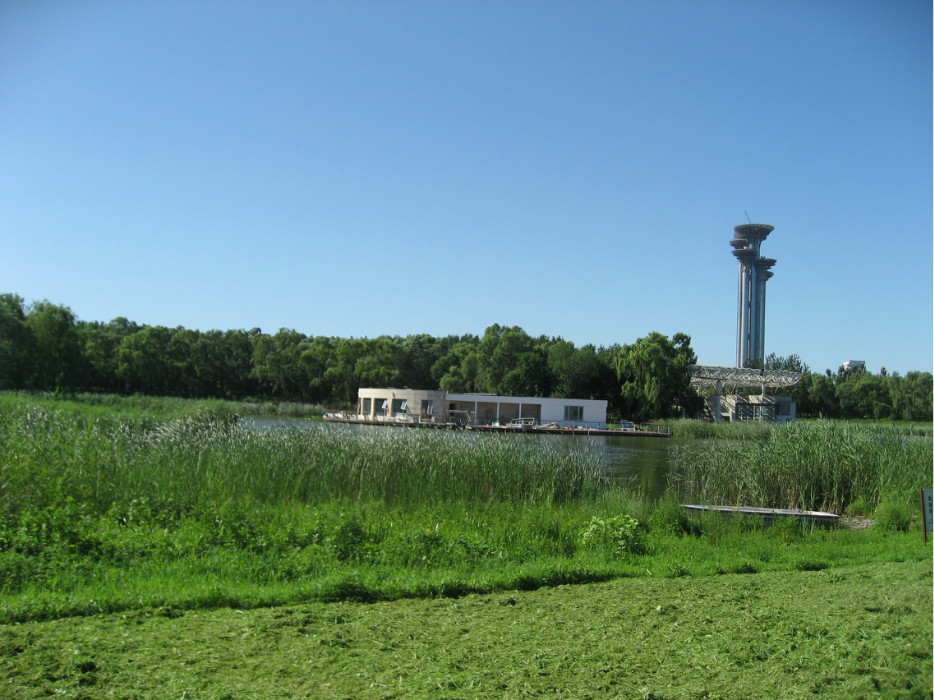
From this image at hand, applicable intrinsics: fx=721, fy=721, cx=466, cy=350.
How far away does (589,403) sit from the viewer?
51625 mm

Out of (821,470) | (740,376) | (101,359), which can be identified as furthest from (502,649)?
(101,359)

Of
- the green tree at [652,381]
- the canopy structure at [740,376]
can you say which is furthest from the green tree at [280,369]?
the canopy structure at [740,376]

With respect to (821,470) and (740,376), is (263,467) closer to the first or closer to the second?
(821,470)

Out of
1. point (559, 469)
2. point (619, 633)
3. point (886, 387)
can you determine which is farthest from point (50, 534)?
point (886, 387)

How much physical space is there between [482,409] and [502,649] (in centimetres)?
4947

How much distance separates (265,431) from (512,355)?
56.4 meters

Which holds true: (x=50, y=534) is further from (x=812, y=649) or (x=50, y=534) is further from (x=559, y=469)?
(x=559, y=469)

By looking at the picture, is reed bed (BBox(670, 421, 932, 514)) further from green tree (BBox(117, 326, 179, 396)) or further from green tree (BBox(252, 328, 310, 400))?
green tree (BBox(252, 328, 310, 400))

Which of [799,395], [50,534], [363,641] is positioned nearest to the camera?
[363,641]

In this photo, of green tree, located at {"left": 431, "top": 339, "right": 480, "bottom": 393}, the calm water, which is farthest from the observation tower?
the calm water

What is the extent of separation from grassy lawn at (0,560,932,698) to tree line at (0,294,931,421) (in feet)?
140

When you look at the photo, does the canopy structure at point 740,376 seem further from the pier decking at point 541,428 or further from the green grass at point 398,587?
the green grass at point 398,587

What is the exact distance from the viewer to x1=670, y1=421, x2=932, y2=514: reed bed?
1255cm

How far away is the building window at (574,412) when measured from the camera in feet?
170
